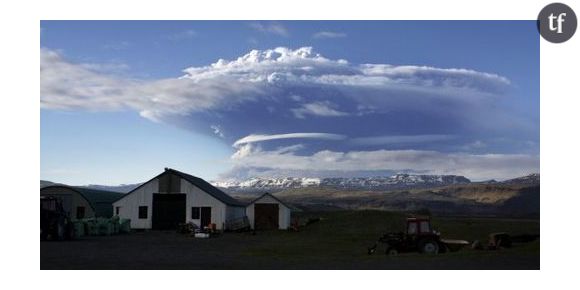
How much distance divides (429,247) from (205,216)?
2891 cm

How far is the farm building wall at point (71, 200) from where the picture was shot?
57406 mm

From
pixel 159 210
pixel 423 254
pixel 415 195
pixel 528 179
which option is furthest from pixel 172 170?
pixel 528 179

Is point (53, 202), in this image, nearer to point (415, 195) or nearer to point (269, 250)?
point (269, 250)

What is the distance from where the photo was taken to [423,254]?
25344 millimetres

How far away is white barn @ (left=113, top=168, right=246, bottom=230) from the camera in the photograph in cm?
5219

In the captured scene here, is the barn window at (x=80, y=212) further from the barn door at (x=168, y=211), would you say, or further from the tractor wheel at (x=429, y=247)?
the tractor wheel at (x=429, y=247)

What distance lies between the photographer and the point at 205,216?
52.2 m

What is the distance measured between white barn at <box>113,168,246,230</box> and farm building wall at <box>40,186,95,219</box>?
6.00 metres

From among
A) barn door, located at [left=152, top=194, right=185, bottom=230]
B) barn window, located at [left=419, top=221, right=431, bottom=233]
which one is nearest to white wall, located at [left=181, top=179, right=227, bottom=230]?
barn door, located at [left=152, top=194, right=185, bottom=230]

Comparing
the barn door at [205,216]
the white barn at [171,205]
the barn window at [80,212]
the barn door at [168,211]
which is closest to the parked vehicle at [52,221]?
the barn door at [168,211]

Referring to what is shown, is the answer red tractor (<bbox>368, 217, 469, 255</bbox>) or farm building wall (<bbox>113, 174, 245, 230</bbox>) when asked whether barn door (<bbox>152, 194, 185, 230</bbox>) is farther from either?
red tractor (<bbox>368, 217, 469, 255</bbox>)

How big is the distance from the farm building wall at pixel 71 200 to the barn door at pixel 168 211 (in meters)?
8.57

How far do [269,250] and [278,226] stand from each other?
25407 mm

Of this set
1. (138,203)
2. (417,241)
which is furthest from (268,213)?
(417,241)
